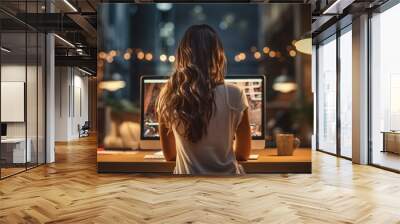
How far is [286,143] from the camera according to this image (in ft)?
19.0

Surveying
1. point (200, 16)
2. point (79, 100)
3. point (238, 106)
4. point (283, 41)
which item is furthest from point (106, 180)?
point (79, 100)

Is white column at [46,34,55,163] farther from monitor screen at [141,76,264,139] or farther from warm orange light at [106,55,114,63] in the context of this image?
monitor screen at [141,76,264,139]

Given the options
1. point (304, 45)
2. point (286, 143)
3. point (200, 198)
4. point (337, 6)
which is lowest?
point (200, 198)

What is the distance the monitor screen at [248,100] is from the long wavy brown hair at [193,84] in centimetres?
11

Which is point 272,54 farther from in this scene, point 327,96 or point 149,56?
point 327,96

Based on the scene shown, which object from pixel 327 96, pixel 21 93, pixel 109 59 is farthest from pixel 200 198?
pixel 327 96

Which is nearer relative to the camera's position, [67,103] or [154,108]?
[154,108]

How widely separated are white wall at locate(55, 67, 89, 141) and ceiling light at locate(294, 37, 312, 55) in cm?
1183

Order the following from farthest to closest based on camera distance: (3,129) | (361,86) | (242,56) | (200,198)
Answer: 1. (361,86)
2. (3,129)
3. (242,56)
4. (200,198)

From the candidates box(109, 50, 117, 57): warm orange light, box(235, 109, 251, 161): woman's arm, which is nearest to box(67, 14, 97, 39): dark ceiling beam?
box(109, 50, 117, 57): warm orange light

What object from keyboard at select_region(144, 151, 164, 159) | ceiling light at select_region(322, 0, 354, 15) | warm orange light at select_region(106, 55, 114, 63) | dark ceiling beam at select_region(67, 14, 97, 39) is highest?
dark ceiling beam at select_region(67, 14, 97, 39)

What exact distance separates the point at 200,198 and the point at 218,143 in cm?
101

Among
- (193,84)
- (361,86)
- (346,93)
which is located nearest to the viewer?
(193,84)

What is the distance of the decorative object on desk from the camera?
5773 millimetres
